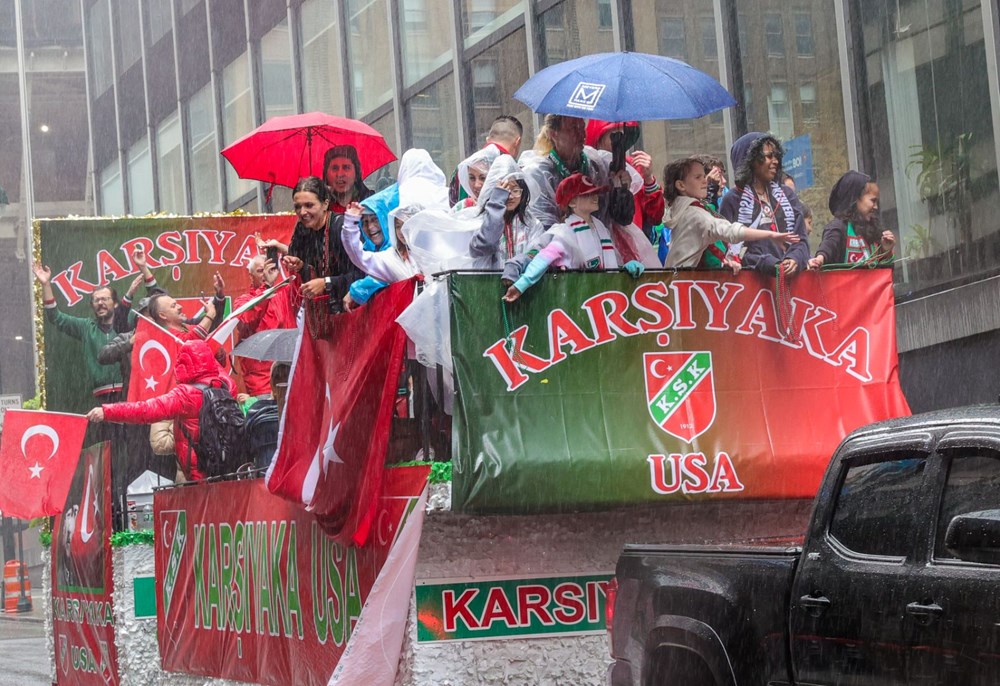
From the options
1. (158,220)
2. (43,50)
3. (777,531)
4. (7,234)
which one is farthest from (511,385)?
(7,234)

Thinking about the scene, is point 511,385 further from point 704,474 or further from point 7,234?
point 7,234

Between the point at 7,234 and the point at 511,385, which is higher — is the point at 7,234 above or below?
above

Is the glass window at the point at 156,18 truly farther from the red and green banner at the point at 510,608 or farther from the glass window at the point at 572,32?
the red and green banner at the point at 510,608

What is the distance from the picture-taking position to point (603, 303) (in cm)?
825

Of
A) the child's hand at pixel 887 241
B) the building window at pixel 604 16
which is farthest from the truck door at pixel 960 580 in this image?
the building window at pixel 604 16

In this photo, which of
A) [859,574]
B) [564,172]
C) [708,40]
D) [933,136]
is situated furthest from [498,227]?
[708,40]

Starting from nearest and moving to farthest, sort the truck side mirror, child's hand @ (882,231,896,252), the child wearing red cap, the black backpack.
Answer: the truck side mirror < the child wearing red cap < child's hand @ (882,231,896,252) < the black backpack

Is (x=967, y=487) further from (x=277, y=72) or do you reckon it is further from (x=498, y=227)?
(x=277, y=72)

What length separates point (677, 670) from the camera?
6555 mm

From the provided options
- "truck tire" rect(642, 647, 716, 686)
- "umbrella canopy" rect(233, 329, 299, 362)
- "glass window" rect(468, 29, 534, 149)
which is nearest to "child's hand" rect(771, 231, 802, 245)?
"truck tire" rect(642, 647, 716, 686)

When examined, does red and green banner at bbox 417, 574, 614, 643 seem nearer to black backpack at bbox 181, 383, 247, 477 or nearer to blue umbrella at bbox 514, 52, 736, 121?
blue umbrella at bbox 514, 52, 736, 121

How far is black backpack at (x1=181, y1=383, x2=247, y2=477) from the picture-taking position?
11.6 meters

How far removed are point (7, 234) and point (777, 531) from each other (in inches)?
2605

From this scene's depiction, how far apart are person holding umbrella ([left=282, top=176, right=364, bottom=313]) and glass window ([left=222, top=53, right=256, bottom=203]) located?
58.6 ft
